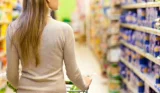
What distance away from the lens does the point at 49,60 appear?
196 centimetres

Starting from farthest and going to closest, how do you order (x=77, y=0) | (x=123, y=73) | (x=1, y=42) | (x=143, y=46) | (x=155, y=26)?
(x=77, y=0) < (x=1, y=42) < (x=123, y=73) < (x=143, y=46) < (x=155, y=26)

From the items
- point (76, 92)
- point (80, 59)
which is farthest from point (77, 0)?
point (76, 92)

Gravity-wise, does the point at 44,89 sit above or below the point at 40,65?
below

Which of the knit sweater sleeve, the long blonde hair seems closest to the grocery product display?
the knit sweater sleeve

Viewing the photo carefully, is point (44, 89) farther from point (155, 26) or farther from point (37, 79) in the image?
point (155, 26)

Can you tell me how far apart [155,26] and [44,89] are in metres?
1.90

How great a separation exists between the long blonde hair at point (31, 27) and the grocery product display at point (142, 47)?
1689mm

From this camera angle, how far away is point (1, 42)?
6.65 metres

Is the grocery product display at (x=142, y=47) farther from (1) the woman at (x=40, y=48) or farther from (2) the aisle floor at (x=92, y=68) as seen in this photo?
(1) the woman at (x=40, y=48)

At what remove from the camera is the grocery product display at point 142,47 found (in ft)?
11.5

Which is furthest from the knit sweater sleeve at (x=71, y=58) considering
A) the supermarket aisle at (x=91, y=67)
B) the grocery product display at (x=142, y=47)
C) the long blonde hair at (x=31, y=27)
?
the supermarket aisle at (x=91, y=67)

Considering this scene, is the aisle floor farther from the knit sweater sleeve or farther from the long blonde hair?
the long blonde hair

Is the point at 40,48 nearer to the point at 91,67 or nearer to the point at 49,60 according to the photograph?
the point at 49,60

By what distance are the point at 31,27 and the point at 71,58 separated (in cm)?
33
